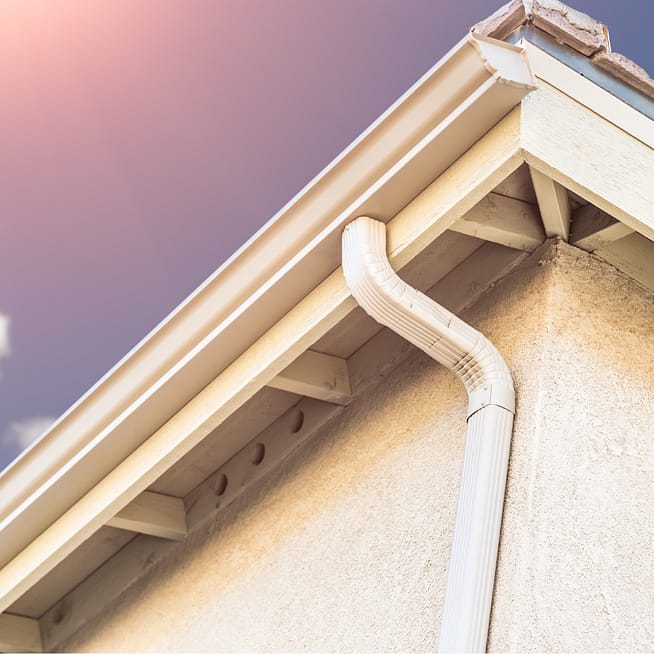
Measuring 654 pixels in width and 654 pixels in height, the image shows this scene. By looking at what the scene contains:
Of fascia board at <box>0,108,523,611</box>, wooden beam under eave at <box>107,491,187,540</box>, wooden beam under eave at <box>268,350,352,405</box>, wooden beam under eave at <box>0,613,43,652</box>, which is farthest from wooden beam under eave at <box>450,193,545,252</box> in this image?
wooden beam under eave at <box>0,613,43,652</box>

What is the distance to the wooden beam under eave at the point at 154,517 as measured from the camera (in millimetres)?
3449

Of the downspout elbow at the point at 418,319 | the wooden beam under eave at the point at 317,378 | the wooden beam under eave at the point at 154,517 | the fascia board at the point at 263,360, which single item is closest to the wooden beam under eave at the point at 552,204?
the fascia board at the point at 263,360

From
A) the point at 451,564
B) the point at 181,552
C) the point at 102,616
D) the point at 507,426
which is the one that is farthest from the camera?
the point at 102,616

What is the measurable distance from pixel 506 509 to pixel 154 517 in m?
1.64

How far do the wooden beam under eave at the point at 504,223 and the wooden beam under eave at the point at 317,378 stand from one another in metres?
0.68

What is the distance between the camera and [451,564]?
Result: 223 cm

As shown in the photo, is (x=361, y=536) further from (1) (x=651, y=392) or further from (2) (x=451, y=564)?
(1) (x=651, y=392)

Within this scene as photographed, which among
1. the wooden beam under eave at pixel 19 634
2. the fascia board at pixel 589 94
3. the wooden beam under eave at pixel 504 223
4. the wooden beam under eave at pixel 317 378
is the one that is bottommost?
the wooden beam under eave at pixel 19 634

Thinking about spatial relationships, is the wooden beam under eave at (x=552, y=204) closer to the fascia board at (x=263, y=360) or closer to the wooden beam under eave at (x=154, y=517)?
the fascia board at (x=263, y=360)

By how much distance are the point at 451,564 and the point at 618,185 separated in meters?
1.02

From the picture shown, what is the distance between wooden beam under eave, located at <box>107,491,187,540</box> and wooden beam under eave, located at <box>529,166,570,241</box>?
1734 millimetres

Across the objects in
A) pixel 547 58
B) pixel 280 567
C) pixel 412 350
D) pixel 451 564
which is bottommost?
pixel 451 564

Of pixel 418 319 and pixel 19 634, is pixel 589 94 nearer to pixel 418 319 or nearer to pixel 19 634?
pixel 418 319

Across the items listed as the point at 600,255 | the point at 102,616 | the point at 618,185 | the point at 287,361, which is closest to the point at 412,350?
the point at 287,361
